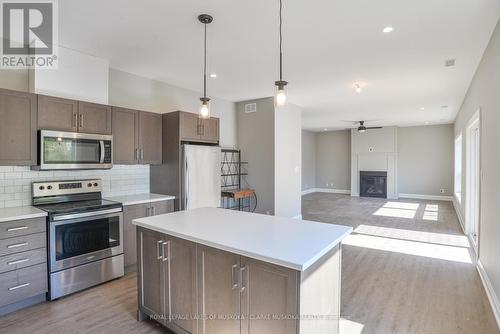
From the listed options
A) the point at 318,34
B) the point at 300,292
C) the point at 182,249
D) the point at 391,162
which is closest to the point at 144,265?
the point at 182,249

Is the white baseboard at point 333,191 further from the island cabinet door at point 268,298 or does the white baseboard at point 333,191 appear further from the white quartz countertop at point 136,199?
the island cabinet door at point 268,298

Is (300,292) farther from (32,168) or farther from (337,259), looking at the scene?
(32,168)

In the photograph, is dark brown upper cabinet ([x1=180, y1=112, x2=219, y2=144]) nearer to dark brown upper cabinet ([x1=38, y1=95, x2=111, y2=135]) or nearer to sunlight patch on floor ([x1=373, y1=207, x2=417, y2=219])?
dark brown upper cabinet ([x1=38, y1=95, x2=111, y2=135])

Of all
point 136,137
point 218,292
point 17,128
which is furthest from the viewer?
Result: point 136,137

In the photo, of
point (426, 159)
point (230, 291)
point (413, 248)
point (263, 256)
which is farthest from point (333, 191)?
point (263, 256)

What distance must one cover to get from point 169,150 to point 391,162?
870 centimetres

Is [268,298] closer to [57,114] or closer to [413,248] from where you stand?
[57,114]

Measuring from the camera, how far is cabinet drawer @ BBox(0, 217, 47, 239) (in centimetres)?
242

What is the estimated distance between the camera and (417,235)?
5047 mm

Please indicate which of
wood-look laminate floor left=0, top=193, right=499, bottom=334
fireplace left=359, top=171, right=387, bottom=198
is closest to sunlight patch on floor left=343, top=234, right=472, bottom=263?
wood-look laminate floor left=0, top=193, right=499, bottom=334

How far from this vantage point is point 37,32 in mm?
2793

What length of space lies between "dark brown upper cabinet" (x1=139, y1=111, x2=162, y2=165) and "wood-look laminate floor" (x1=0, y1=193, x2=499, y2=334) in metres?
1.58

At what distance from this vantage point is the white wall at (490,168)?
99.4 inches

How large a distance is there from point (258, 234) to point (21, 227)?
2.28m
